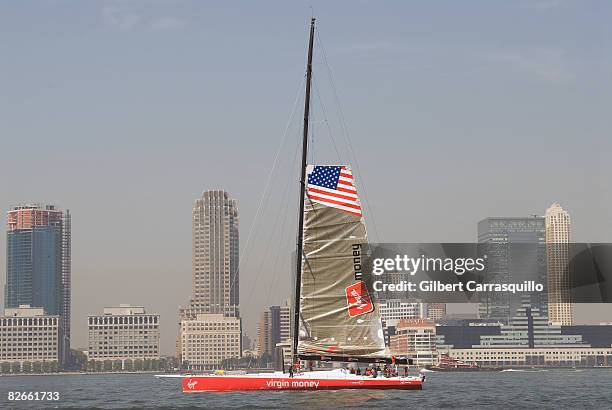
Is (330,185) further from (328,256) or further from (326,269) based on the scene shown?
(326,269)

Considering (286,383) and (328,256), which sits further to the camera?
(328,256)

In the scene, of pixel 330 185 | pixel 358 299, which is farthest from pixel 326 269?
pixel 330 185

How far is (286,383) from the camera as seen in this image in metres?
74.1

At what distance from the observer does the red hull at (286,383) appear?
243 feet

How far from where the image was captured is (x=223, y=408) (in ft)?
225

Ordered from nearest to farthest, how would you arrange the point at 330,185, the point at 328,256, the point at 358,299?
the point at 330,185, the point at 328,256, the point at 358,299

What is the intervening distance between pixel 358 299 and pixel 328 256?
11.8 ft

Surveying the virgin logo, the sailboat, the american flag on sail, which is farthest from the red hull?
the american flag on sail

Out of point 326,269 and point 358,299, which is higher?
point 326,269

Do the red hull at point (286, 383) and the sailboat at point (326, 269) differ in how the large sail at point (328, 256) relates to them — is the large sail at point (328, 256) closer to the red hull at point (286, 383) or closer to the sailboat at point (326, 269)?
the sailboat at point (326, 269)

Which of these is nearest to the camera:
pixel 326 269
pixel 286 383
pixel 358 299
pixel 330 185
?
pixel 286 383

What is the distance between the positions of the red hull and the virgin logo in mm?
4637

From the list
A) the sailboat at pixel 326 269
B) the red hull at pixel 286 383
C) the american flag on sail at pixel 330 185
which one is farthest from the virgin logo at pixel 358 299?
the american flag on sail at pixel 330 185

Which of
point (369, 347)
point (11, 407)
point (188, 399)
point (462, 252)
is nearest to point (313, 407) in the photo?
point (369, 347)
